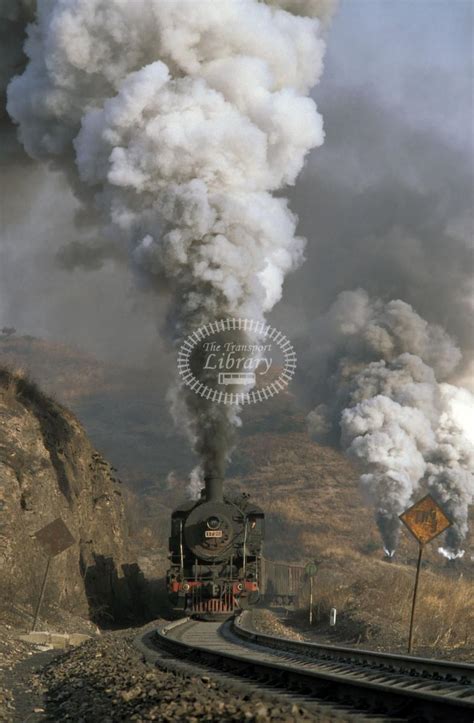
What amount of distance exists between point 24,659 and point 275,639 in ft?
13.6

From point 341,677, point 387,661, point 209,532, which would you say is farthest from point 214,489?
point 341,677

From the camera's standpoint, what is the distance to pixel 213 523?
21.1 m

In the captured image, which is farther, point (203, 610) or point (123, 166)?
point (123, 166)

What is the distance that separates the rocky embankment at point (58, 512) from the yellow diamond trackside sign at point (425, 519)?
31.3 ft

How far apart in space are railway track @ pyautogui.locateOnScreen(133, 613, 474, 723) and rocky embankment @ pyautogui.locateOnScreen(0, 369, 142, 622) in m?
6.76

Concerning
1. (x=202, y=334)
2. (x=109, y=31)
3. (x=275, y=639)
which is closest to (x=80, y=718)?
(x=275, y=639)

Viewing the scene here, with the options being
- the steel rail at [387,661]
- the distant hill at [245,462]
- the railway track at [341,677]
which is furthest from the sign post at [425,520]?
the distant hill at [245,462]

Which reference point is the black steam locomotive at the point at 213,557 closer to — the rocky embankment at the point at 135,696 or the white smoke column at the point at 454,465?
the rocky embankment at the point at 135,696

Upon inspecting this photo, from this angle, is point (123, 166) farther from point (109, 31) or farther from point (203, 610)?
point (203, 610)

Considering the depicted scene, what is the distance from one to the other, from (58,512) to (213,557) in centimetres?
532

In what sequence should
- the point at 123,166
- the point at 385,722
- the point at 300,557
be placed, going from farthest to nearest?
the point at 300,557 → the point at 123,166 → the point at 385,722

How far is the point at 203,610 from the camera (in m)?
20.6

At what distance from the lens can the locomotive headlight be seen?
21.1 metres

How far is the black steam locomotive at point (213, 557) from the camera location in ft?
67.7
